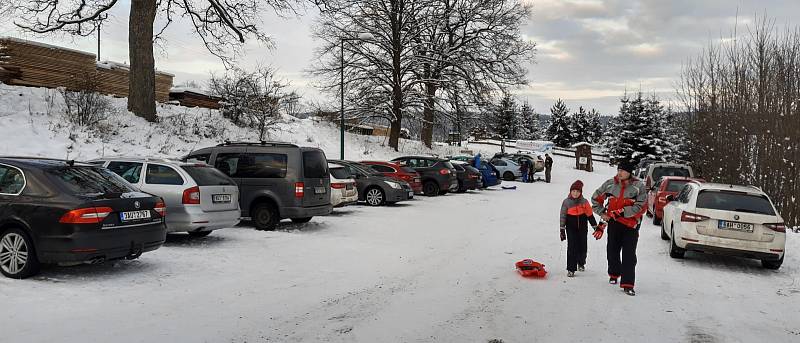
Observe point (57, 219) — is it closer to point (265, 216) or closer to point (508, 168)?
point (265, 216)

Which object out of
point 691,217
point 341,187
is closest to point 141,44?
point 341,187

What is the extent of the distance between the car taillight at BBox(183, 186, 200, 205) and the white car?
318 inches

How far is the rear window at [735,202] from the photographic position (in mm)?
9562

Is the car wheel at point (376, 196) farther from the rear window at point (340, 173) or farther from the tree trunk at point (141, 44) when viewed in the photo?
the tree trunk at point (141, 44)

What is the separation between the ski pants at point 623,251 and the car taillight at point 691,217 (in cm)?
241

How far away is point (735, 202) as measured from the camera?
968cm

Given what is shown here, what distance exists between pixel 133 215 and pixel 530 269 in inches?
209

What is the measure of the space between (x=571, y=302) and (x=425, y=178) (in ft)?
54.0

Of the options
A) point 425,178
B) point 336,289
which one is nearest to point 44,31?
point 425,178

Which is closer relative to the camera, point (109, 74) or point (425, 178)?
point (425, 178)

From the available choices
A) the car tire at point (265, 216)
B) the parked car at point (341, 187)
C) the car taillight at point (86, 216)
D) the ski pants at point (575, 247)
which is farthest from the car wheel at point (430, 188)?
the car taillight at point (86, 216)

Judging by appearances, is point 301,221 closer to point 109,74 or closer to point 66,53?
point 66,53

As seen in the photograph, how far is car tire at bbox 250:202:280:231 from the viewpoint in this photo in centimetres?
1234

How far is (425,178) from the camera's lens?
23.3m
